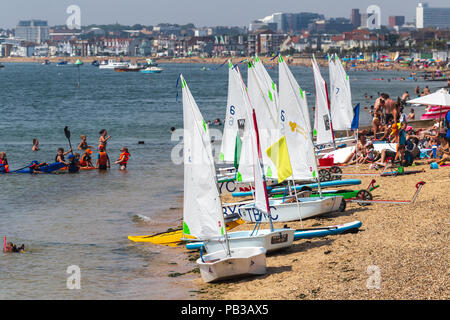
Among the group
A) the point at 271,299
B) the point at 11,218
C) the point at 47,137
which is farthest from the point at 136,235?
the point at 47,137

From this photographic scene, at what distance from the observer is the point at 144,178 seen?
100 feet

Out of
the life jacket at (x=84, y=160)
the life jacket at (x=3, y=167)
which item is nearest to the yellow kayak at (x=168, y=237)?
the life jacket at (x=84, y=160)

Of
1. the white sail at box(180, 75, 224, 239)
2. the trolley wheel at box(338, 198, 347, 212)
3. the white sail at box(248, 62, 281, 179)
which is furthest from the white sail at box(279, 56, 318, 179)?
the white sail at box(180, 75, 224, 239)

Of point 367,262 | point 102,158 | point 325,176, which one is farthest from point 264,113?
point 102,158

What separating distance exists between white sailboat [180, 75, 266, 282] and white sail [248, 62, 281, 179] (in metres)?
3.51

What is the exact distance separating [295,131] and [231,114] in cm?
449

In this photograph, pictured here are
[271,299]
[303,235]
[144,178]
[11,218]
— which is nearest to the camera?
[271,299]

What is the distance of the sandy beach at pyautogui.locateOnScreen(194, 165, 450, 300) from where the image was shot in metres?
12.5

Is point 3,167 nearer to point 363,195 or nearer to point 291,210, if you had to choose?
point 291,210

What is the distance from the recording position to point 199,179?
1495 cm

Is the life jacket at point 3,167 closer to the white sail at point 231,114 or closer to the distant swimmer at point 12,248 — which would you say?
the white sail at point 231,114

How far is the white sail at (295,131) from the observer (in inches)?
758

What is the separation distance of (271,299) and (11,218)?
1242 cm
